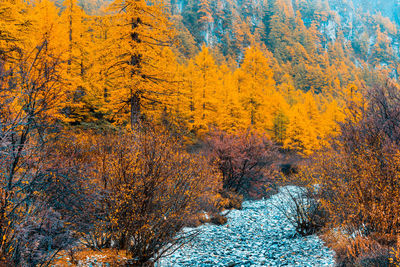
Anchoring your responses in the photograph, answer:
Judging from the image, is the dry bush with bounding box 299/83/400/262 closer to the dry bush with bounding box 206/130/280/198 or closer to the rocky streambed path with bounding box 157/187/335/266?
the rocky streambed path with bounding box 157/187/335/266

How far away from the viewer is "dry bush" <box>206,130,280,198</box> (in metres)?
15.1

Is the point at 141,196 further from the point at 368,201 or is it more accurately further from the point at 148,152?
the point at 368,201

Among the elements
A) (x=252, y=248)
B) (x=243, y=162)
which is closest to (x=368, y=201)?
(x=252, y=248)

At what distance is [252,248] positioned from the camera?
314 inches

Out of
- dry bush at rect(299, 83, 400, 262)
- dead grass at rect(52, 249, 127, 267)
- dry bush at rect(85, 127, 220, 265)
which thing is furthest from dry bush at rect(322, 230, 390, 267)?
dead grass at rect(52, 249, 127, 267)

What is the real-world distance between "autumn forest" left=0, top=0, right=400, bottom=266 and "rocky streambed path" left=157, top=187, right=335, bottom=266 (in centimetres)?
46

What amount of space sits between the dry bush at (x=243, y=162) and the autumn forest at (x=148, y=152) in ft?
0.31

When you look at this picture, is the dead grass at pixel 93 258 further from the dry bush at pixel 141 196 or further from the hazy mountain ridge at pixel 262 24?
the hazy mountain ridge at pixel 262 24

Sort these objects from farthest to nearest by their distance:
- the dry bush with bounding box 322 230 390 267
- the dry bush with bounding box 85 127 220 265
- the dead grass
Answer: the dry bush with bounding box 85 127 220 265
the dead grass
the dry bush with bounding box 322 230 390 267

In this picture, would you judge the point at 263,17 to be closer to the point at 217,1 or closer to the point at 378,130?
the point at 217,1

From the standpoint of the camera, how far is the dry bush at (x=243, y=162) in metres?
15.1

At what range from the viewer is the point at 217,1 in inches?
5241

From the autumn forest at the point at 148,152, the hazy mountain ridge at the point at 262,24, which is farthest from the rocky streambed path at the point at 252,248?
A: the hazy mountain ridge at the point at 262,24

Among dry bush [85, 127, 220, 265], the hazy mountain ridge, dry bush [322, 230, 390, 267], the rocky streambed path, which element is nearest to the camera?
dry bush [322, 230, 390, 267]
